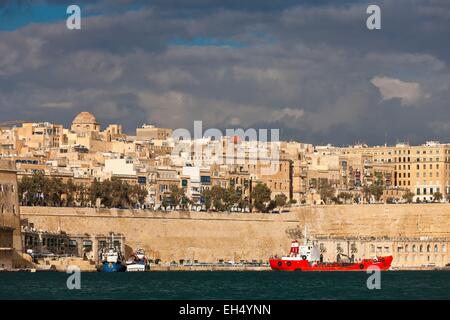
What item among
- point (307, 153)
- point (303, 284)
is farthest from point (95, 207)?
point (307, 153)

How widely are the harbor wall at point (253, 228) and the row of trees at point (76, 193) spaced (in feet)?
15.8

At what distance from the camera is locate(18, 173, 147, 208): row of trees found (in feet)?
288

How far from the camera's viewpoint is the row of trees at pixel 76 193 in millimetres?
87631

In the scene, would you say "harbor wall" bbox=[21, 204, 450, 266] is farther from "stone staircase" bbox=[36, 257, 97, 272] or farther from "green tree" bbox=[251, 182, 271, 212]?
"stone staircase" bbox=[36, 257, 97, 272]

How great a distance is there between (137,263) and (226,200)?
18969 millimetres

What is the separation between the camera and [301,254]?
83.8m

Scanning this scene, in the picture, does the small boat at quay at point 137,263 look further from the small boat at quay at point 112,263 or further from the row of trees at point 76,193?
the row of trees at point 76,193

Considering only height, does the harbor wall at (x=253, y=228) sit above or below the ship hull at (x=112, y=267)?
above

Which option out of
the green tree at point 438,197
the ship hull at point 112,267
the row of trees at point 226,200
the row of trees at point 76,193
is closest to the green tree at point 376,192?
the green tree at point 438,197

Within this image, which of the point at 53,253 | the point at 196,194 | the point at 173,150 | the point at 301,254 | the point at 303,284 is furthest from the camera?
the point at 173,150

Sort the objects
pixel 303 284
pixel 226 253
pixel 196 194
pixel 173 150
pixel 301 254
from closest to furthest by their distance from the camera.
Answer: pixel 303 284 < pixel 301 254 < pixel 226 253 < pixel 196 194 < pixel 173 150

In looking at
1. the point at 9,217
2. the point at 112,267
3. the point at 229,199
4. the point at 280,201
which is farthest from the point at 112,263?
the point at 280,201
